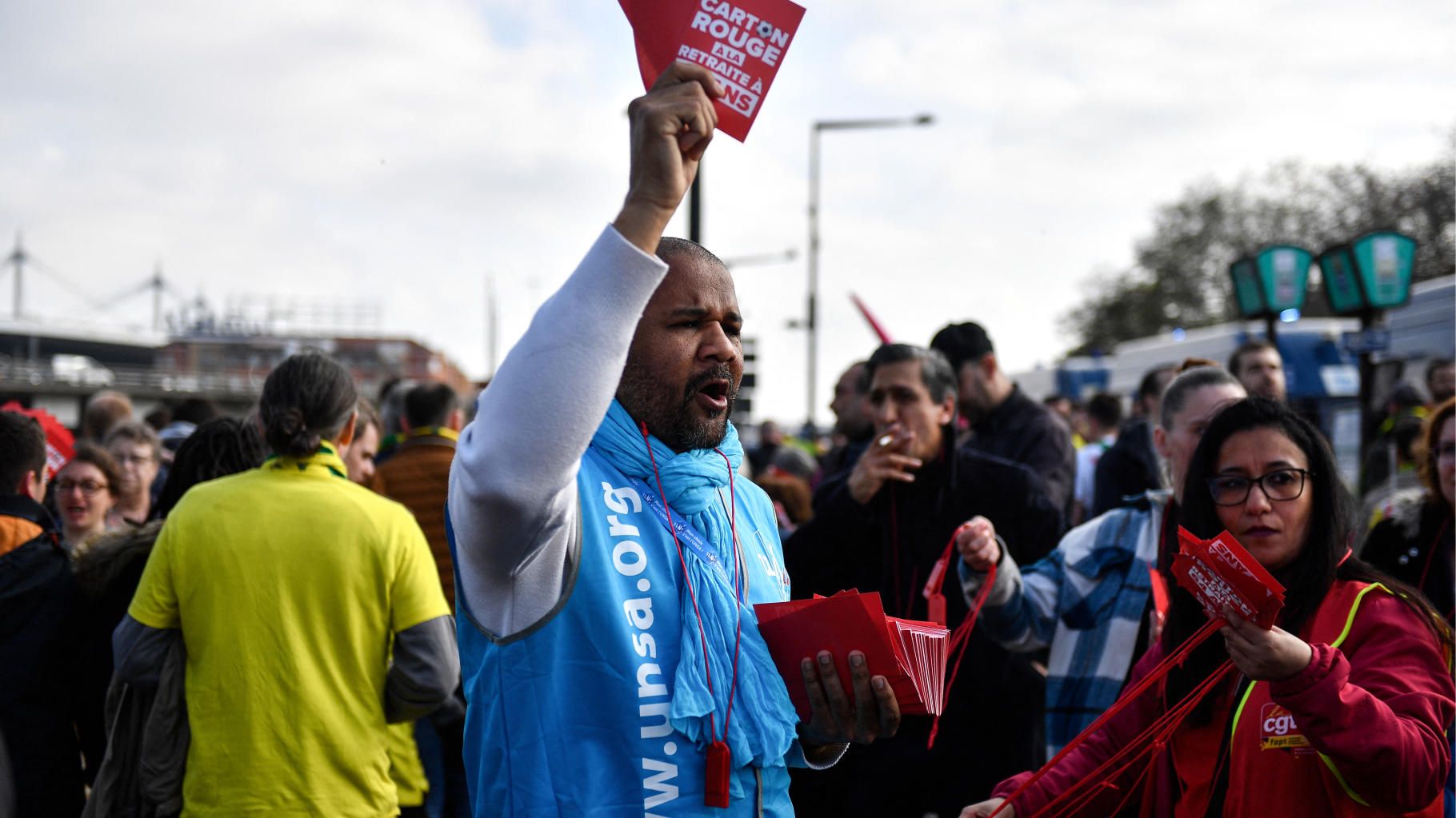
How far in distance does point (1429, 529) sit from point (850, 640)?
2798mm

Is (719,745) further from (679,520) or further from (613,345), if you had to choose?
(613,345)

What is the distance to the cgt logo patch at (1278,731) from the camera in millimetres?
2207

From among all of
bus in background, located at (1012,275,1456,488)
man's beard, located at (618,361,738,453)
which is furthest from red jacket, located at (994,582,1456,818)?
bus in background, located at (1012,275,1456,488)

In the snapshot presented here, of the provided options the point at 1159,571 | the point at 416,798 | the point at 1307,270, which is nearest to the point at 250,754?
the point at 416,798

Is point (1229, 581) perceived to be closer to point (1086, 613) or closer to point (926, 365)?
point (1086, 613)

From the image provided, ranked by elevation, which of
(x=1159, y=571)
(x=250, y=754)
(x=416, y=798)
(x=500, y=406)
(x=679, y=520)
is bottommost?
(x=416, y=798)

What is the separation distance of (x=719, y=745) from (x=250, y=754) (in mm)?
1870

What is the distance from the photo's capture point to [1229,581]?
2.00 metres

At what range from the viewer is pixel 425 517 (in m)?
5.06

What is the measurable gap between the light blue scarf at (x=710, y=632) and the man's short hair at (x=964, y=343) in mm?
3831

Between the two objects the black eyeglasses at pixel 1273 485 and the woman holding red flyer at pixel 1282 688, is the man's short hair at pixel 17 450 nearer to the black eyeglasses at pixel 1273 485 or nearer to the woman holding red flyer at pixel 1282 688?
the woman holding red flyer at pixel 1282 688

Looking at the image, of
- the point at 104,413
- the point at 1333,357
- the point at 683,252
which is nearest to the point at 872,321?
the point at 683,252

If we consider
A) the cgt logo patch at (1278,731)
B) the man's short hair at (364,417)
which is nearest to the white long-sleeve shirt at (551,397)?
the cgt logo patch at (1278,731)

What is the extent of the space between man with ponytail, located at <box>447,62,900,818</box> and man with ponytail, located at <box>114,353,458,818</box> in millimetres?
1432
